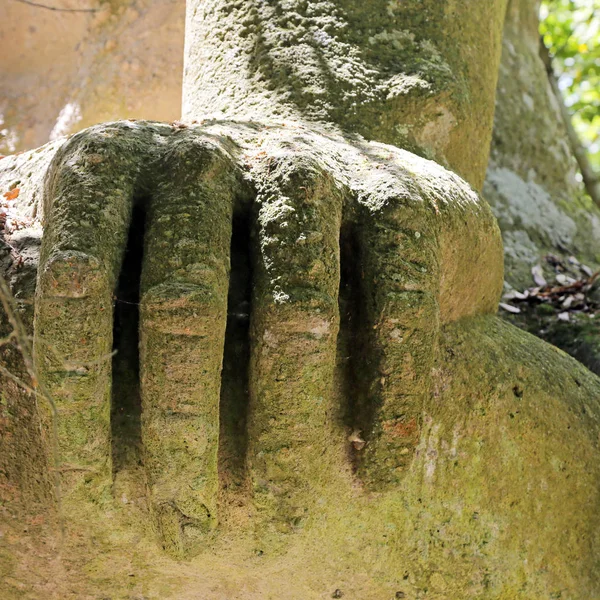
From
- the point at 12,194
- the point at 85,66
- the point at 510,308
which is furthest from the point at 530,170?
the point at 12,194

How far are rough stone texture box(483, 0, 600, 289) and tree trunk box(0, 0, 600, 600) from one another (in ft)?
3.02

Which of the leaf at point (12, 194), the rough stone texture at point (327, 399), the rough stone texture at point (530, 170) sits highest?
the rough stone texture at point (530, 170)

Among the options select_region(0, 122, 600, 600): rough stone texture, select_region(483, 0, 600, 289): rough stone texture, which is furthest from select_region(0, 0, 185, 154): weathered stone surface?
select_region(0, 122, 600, 600): rough stone texture

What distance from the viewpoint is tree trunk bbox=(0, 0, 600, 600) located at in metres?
1.04

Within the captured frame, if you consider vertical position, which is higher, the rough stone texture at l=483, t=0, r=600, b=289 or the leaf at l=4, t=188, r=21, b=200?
the rough stone texture at l=483, t=0, r=600, b=289

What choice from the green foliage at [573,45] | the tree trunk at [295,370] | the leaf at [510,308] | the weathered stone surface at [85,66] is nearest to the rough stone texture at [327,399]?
the tree trunk at [295,370]

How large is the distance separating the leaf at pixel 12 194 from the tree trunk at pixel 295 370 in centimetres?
1

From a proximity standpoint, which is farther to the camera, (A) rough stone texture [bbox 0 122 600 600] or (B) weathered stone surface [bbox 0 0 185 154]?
(B) weathered stone surface [bbox 0 0 185 154]

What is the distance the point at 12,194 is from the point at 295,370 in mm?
669

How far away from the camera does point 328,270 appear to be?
43.5 inches

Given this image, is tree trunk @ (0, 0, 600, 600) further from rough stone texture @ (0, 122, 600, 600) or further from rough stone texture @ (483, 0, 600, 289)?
rough stone texture @ (483, 0, 600, 289)

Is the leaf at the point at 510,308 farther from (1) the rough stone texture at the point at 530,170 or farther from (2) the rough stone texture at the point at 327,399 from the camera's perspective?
(2) the rough stone texture at the point at 327,399

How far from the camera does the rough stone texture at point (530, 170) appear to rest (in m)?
2.53

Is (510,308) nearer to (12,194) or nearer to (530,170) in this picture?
(530,170)
